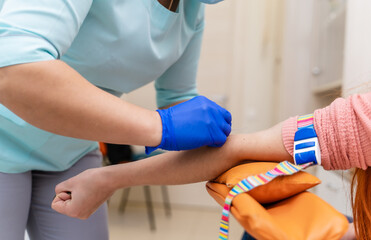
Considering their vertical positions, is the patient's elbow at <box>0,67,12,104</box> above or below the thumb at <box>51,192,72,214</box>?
above

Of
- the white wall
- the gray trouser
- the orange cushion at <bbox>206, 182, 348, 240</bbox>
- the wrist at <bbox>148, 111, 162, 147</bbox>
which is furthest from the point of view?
the white wall

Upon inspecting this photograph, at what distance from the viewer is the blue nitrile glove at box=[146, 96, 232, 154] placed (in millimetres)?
643

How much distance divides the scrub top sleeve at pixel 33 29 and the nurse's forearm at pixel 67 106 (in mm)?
19

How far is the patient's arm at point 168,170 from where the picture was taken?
2.59 ft

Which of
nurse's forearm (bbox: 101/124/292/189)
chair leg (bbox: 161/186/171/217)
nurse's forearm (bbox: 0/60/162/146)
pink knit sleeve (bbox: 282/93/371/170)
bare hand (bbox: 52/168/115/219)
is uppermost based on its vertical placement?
nurse's forearm (bbox: 0/60/162/146)

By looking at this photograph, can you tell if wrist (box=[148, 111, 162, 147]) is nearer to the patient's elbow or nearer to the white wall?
the patient's elbow

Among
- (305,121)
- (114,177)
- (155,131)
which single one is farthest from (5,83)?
(305,121)

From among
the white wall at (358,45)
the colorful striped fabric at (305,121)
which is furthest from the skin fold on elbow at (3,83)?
the white wall at (358,45)

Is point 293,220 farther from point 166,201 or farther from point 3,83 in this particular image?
point 166,201

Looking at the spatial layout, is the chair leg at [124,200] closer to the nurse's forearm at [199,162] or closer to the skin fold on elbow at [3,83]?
the nurse's forearm at [199,162]

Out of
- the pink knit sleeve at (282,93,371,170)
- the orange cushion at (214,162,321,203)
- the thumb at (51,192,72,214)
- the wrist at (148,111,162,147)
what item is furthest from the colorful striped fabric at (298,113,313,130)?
the thumb at (51,192,72,214)

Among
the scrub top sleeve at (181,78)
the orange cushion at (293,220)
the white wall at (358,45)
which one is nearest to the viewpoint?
the orange cushion at (293,220)

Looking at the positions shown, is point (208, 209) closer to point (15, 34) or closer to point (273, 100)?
point (273, 100)

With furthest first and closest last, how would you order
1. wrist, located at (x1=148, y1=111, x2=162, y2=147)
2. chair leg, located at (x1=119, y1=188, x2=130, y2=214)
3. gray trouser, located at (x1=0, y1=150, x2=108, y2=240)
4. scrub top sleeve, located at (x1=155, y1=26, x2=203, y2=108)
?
chair leg, located at (x1=119, y1=188, x2=130, y2=214), scrub top sleeve, located at (x1=155, y1=26, x2=203, y2=108), gray trouser, located at (x1=0, y1=150, x2=108, y2=240), wrist, located at (x1=148, y1=111, x2=162, y2=147)
